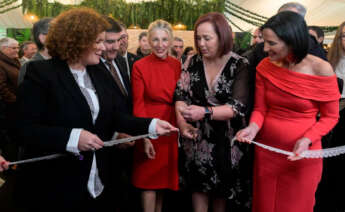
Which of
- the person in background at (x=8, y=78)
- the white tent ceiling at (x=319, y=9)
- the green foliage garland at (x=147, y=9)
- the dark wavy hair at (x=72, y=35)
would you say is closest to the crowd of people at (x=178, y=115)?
the dark wavy hair at (x=72, y=35)

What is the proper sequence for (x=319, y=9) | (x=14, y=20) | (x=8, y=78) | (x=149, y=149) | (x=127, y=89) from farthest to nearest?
(x=14, y=20) → (x=319, y=9) → (x=8, y=78) → (x=127, y=89) → (x=149, y=149)

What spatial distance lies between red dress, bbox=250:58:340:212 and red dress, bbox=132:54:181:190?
31.5 inches

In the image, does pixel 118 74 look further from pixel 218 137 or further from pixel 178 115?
pixel 218 137

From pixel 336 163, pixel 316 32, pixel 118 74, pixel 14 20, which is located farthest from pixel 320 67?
pixel 14 20

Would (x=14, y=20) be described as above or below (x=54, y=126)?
above

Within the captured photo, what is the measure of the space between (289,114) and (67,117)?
1.50 meters

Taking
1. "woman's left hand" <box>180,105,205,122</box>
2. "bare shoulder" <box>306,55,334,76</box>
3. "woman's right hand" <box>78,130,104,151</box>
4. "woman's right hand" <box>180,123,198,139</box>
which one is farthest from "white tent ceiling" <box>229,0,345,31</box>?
"woman's right hand" <box>78,130,104,151</box>

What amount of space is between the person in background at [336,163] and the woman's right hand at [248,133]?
60.3 inches

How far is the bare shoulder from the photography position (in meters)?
1.84

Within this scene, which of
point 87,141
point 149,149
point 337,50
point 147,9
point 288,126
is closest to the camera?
point 87,141

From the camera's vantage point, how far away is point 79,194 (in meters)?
1.73

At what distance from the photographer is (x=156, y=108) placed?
2588 mm

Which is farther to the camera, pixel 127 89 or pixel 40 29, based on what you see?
pixel 40 29

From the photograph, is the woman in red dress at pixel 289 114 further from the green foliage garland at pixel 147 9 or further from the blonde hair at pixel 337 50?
the green foliage garland at pixel 147 9
